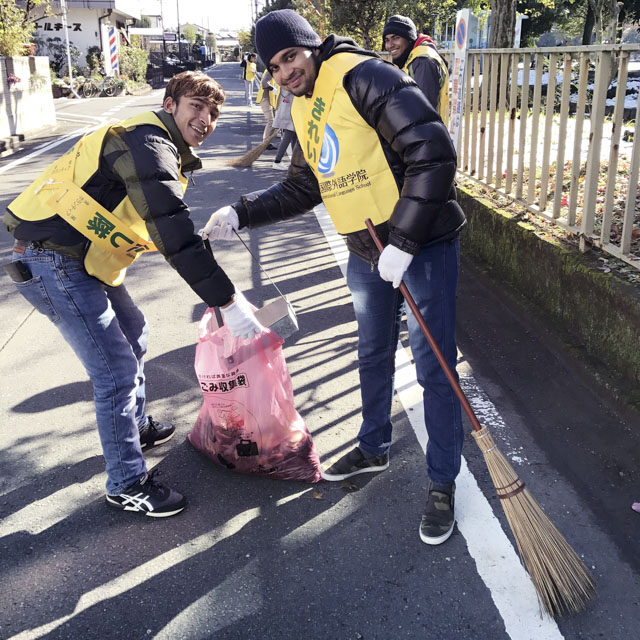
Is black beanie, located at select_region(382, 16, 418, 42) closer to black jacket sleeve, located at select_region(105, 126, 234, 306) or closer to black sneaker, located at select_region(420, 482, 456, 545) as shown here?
black jacket sleeve, located at select_region(105, 126, 234, 306)

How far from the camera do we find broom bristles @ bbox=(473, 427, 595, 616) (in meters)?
2.31

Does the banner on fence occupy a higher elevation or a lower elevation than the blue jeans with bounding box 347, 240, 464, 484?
Answer: higher

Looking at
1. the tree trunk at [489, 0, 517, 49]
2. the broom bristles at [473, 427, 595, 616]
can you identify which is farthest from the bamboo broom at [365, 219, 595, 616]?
the tree trunk at [489, 0, 517, 49]

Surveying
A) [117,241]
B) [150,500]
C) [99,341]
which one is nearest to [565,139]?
[117,241]

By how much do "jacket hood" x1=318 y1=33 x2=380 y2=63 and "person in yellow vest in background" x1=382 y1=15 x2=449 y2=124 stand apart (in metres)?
2.63

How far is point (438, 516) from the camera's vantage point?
2734 mm

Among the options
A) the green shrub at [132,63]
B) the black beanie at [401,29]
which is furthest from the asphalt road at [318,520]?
the green shrub at [132,63]

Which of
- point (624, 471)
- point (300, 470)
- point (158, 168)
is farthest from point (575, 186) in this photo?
point (158, 168)

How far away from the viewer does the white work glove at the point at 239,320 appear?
2705 mm

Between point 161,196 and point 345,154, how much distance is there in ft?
2.19

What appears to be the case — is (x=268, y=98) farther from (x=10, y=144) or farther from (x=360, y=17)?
(x=10, y=144)

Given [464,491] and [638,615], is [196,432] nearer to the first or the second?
[464,491]

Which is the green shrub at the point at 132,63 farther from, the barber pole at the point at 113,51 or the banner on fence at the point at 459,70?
the banner on fence at the point at 459,70

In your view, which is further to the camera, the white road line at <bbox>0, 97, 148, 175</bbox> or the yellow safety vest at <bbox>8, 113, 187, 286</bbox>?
the white road line at <bbox>0, 97, 148, 175</bbox>
